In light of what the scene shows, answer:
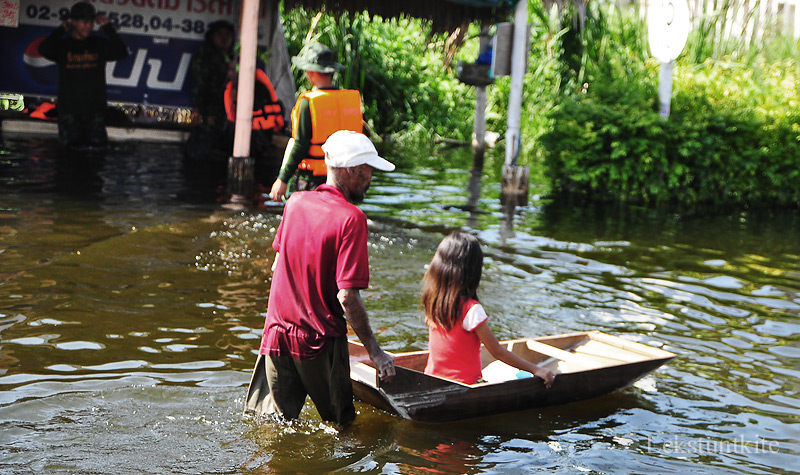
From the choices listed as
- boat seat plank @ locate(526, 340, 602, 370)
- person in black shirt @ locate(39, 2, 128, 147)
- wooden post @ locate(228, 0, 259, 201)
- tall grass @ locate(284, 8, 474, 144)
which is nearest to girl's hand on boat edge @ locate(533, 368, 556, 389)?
boat seat plank @ locate(526, 340, 602, 370)

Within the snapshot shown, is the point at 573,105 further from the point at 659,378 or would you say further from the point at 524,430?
the point at 524,430

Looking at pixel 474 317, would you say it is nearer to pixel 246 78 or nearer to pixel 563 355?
pixel 563 355

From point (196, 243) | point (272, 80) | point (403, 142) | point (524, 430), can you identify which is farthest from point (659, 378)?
point (403, 142)

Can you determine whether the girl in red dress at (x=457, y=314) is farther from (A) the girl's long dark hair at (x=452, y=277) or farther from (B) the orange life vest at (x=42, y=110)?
(B) the orange life vest at (x=42, y=110)

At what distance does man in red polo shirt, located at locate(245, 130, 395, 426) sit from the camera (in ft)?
14.3

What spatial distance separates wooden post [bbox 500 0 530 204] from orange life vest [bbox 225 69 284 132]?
4.90 m

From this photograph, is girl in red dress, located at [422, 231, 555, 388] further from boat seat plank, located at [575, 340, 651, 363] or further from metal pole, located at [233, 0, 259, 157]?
metal pole, located at [233, 0, 259, 157]

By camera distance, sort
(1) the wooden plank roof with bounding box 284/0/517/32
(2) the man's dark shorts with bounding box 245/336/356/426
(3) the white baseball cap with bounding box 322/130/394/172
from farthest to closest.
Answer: (1) the wooden plank roof with bounding box 284/0/517/32
(2) the man's dark shorts with bounding box 245/336/356/426
(3) the white baseball cap with bounding box 322/130/394/172

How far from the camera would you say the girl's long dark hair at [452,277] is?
16.5 feet

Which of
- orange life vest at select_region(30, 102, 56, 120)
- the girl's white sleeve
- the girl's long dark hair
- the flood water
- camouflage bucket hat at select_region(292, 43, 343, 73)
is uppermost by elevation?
camouflage bucket hat at select_region(292, 43, 343, 73)

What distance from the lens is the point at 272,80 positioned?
18094 mm

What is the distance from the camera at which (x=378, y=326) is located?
727 centimetres

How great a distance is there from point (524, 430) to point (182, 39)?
1432 centimetres

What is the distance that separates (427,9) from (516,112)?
313 cm
